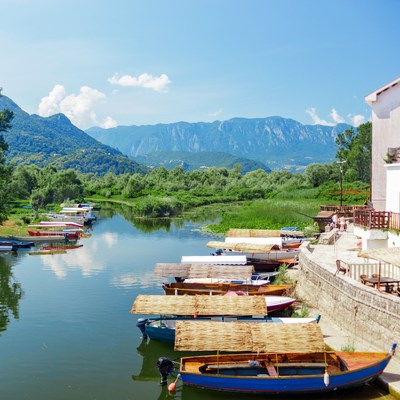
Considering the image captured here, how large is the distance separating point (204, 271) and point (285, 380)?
13.1 m

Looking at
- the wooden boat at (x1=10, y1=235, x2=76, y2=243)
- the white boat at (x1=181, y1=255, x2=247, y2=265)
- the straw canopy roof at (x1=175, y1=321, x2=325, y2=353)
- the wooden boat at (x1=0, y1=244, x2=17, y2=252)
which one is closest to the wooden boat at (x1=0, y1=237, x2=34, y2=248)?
the wooden boat at (x1=0, y1=244, x2=17, y2=252)

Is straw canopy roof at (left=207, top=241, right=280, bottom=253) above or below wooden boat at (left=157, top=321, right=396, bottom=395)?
above

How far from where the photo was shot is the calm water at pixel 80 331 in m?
18.5

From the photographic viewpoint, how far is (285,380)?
55.1 feet

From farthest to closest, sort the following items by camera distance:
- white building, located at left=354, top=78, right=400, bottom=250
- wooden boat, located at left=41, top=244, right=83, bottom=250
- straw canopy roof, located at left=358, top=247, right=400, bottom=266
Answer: wooden boat, located at left=41, top=244, right=83, bottom=250, white building, located at left=354, top=78, right=400, bottom=250, straw canopy roof, located at left=358, top=247, right=400, bottom=266

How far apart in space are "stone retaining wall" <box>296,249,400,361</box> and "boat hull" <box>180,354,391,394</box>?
1568 mm

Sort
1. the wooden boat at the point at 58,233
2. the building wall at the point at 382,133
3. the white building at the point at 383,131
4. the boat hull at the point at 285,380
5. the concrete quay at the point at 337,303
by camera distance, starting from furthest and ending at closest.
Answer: the wooden boat at the point at 58,233 → the building wall at the point at 382,133 → the white building at the point at 383,131 → the concrete quay at the point at 337,303 → the boat hull at the point at 285,380

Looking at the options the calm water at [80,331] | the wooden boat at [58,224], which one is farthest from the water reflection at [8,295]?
the wooden boat at [58,224]

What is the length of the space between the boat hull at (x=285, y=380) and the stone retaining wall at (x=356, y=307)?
5.15 feet

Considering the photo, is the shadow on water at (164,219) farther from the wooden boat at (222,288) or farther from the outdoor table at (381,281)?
the outdoor table at (381,281)

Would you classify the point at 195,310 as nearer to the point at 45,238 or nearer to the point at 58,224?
the point at 45,238

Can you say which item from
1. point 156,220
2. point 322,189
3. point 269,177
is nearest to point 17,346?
point 156,220

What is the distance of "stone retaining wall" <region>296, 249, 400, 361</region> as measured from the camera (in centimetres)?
1812

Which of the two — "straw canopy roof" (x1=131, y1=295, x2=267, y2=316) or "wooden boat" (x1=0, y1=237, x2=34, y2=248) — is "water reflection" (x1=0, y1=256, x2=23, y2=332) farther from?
"straw canopy roof" (x1=131, y1=295, x2=267, y2=316)
